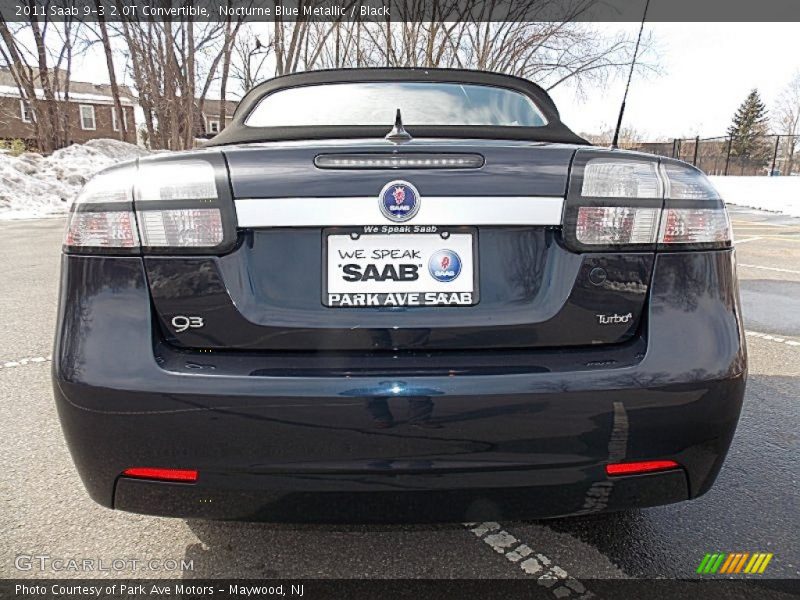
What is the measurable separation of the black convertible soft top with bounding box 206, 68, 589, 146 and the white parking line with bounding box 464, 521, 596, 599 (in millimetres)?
1367

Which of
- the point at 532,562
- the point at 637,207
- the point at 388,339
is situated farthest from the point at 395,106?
the point at 532,562

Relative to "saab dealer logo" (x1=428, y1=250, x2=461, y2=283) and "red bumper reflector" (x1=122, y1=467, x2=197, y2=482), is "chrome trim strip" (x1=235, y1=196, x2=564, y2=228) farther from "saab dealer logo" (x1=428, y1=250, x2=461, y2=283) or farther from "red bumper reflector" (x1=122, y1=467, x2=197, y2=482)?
"red bumper reflector" (x1=122, y1=467, x2=197, y2=482)

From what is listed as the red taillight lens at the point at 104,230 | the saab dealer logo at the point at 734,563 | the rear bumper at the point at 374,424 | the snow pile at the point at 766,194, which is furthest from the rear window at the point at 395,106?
the snow pile at the point at 766,194

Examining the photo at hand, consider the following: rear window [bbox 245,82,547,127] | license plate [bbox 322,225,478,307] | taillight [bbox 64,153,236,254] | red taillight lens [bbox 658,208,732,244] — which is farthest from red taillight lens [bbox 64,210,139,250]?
red taillight lens [bbox 658,208,732,244]

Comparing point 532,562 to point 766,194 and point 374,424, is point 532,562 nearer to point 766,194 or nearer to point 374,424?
point 374,424

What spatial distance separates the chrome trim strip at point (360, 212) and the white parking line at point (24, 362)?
3013 mm

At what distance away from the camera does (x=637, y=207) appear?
1.48 meters

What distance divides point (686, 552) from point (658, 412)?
31.0 inches

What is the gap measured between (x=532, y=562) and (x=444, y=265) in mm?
1073

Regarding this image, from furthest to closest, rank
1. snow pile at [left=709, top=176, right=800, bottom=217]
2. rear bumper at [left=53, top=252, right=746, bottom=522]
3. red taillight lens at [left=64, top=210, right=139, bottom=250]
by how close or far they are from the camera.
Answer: snow pile at [left=709, top=176, right=800, bottom=217] < red taillight lens at [left=64, top=210, right=139, bottom=250] < rear bumper at [left=53, top=252, right=746, bottom=522]

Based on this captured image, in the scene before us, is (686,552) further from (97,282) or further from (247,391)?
(97,282)

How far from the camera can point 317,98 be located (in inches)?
101

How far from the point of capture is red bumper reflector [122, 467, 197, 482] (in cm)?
139

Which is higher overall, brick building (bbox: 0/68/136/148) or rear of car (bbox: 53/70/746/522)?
brick building (bbox: 0/68/136/148)
